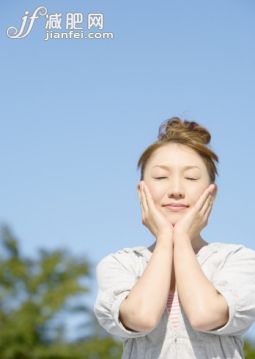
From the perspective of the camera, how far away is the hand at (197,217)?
2646mm

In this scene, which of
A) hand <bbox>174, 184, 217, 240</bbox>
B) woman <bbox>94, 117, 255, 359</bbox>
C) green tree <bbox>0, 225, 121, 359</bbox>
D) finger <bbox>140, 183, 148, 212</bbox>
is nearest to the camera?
woman <bbox>94, 117, 255, 359</bbox>

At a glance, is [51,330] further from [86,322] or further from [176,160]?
[176,160]

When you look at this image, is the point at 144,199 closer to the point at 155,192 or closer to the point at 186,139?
the point at 155,192

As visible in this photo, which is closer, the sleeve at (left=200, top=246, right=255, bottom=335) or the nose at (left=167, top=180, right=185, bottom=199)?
the sleeve at (left=200, top=246, right=255, bottom=335)

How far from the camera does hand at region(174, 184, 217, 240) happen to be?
2.65 m

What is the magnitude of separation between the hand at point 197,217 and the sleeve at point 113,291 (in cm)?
24

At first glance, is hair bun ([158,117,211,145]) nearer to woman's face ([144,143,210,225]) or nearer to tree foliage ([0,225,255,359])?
woman's face ([144,143,210,225])

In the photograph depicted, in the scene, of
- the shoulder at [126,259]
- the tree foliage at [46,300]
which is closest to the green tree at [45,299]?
the tree foliage at [46,300]

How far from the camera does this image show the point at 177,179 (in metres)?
2.70

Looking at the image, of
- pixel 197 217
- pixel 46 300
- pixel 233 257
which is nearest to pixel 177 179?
pixel 197 217

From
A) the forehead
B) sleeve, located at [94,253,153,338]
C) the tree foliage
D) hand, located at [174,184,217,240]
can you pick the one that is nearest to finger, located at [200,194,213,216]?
hand, located at [174,184,217,240]

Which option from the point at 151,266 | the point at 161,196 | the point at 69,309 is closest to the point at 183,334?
the point at 151,266

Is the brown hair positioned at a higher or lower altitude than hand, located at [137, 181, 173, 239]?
higher

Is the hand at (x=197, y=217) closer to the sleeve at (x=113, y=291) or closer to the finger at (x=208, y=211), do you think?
the finger at (x=208, y=211)
